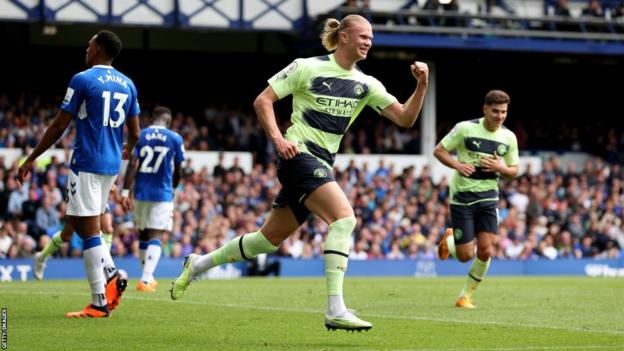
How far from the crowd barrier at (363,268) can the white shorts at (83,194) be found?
37.0 ft

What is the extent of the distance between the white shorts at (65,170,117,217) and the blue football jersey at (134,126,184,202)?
5.86 m

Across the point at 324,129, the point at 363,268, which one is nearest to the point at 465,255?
the point at 324,129

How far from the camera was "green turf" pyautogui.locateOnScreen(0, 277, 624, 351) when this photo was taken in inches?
380

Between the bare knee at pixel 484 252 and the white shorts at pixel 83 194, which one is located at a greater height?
the white shorts at pixel 83 194

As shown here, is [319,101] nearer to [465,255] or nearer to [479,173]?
[479,173]

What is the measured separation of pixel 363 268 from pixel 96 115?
1608cm

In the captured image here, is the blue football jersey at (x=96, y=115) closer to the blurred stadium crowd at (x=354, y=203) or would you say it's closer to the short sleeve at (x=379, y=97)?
the short sleeve at (x=379, y=97)

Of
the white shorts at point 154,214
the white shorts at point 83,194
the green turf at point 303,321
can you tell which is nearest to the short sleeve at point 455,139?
the green turf at point 303,321

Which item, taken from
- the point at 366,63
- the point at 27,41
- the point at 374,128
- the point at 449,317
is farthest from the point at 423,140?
the point at 449,317

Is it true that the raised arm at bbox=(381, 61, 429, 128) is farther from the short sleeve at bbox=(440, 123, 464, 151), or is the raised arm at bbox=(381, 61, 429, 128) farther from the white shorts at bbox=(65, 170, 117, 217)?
the short sleeve at bbox=(440, 123, 464, 151)

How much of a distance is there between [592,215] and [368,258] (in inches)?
291

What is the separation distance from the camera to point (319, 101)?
34.0 feet

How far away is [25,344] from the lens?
925 cm

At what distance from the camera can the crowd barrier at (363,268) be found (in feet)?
77.7
